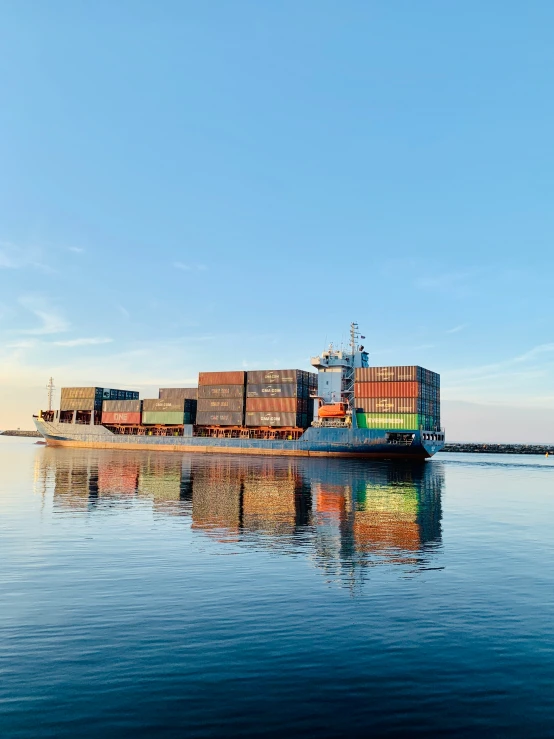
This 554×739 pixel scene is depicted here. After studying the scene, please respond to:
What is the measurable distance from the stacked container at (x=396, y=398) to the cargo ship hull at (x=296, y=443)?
6.25ft

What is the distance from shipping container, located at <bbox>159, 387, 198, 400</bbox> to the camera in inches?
4857

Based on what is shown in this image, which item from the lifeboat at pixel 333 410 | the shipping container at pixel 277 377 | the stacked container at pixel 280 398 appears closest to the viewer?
the lifeboat at pixel 333 410

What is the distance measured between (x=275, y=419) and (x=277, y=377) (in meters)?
8.89

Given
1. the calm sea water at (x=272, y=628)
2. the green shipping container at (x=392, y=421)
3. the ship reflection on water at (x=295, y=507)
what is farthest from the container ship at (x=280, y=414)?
the calm sea water at (x=272, y=628)

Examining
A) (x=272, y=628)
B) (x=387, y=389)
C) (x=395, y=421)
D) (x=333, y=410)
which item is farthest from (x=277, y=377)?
(x=272, y=628)

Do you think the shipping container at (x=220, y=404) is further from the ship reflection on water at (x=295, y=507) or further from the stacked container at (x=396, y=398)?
the ship reflection on water at (x=295, y=507)

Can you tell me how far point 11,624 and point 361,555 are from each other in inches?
539

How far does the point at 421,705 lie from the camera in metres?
9.82

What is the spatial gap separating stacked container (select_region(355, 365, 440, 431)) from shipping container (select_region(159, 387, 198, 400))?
42.2 m

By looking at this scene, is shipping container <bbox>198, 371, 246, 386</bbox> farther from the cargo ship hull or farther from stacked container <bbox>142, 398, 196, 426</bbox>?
the cargo ship hull

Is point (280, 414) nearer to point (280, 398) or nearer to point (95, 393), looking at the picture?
point (280, 398)

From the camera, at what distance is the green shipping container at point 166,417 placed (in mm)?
121938

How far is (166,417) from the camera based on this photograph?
124m

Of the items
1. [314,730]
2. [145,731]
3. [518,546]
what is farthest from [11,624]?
[518,546]
